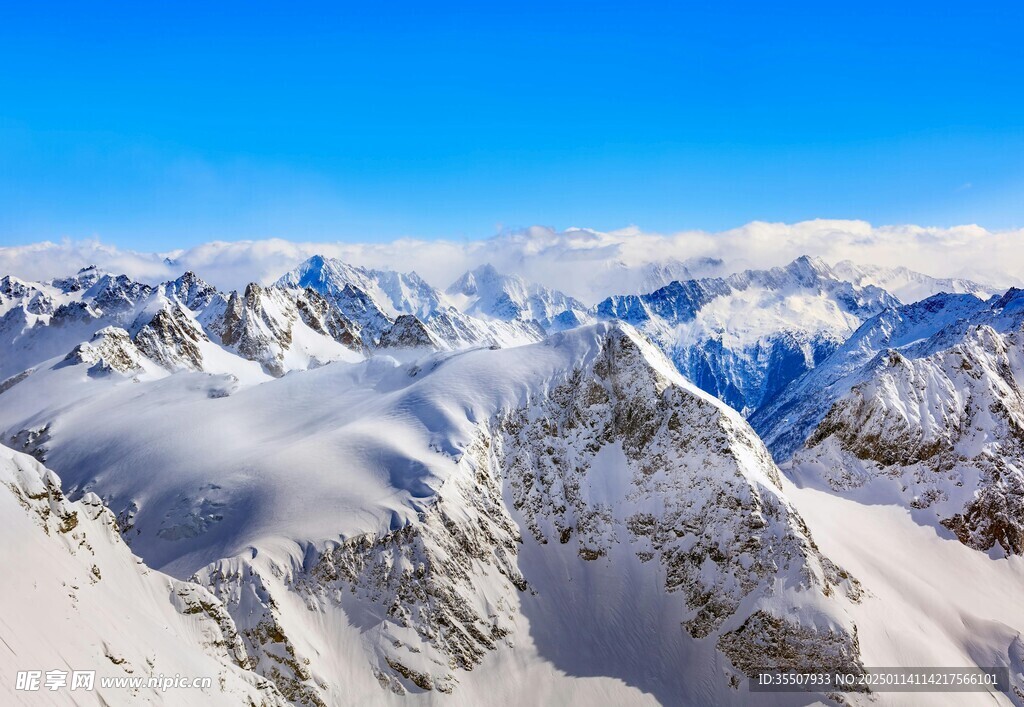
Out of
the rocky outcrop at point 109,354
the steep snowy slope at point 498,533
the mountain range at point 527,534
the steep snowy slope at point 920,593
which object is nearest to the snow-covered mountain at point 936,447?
the mountain range at point 527,534

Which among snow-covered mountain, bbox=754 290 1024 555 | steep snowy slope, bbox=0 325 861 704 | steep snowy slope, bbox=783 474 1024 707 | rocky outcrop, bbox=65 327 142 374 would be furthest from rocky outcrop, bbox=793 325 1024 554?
rocky outcrop, bbox=65 327 142 374

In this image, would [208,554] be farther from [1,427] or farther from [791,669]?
[1,427]

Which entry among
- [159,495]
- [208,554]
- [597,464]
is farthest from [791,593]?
[159,495]

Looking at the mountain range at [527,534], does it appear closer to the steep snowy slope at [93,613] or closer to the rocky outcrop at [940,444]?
the steep snowy slope at [93,613]

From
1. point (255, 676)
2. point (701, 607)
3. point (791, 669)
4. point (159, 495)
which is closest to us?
point (255, 676)

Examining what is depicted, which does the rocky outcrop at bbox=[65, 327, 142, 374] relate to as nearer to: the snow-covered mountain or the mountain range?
the mountain range

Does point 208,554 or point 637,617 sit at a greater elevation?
point 208,554
